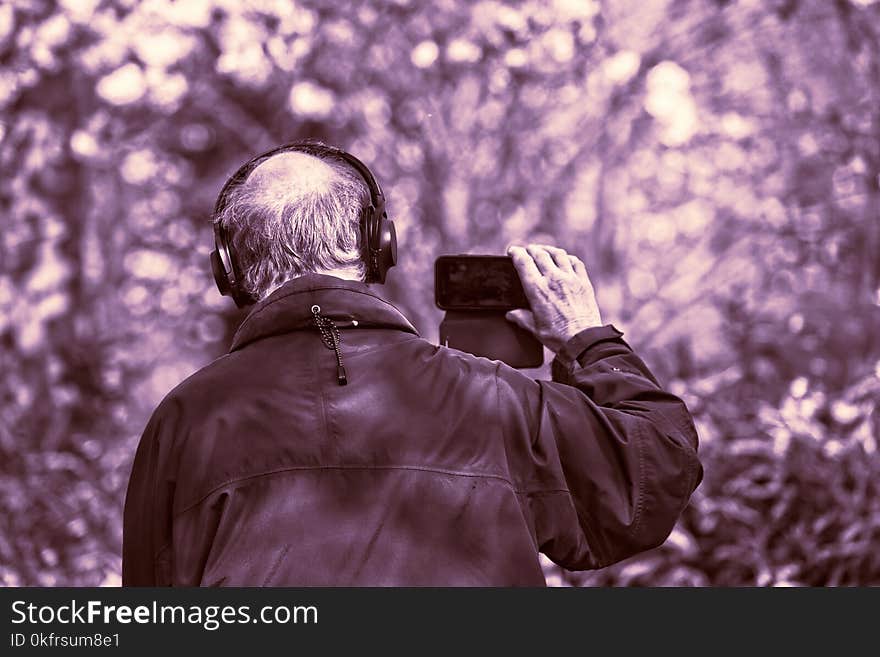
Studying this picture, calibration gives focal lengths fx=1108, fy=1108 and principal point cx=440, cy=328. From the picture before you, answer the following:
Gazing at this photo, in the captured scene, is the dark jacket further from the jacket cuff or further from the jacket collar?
the jacket cuff

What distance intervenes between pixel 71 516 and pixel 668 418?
3767mm

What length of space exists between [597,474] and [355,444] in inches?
18.3

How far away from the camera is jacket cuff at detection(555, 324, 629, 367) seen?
2344mm

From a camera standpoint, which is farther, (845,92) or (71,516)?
(845,92)

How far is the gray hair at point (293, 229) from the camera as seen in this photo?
84.5 inches

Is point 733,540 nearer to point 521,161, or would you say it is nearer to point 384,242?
point 521,161

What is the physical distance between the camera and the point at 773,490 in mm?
5188

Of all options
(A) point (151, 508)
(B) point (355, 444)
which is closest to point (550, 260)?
(B) point (355, 444)

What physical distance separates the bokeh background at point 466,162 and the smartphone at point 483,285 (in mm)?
3180

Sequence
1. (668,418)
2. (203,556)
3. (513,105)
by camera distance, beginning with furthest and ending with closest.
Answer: (513,105)
(668,418)
(203,556)

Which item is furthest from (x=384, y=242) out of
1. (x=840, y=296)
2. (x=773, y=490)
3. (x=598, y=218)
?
(x=840, y=296)

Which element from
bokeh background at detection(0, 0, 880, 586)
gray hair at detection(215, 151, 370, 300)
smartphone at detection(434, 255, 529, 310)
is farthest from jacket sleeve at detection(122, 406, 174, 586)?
bokeh background at detection(0, 0, 880, 586)

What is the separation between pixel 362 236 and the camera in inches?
86.7

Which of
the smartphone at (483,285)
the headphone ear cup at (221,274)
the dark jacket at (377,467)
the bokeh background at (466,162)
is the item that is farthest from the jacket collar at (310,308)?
the bokeh background at (466,162)
